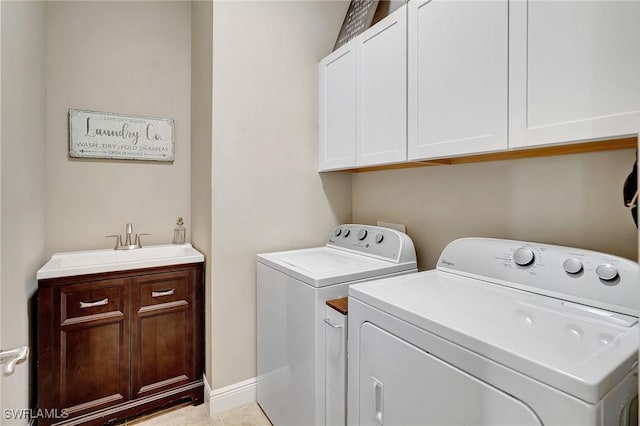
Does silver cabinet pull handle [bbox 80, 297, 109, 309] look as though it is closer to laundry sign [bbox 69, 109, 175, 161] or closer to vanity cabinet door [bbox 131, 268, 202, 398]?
vanity cabinet door [bbox 131, 268, 202, 398]

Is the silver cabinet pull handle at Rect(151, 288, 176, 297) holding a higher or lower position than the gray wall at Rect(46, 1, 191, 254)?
lower

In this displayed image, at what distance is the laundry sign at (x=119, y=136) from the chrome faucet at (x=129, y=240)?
0.52m

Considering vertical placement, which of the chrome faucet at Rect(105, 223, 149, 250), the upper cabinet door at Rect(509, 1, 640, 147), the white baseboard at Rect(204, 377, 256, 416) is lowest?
the white baseboard at Rect(204, 377, 256, 416)

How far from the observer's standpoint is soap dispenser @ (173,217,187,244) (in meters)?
2.44

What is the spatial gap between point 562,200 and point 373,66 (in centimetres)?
109

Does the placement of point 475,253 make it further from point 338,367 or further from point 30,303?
point 30,303

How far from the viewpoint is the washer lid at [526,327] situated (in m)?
0.66

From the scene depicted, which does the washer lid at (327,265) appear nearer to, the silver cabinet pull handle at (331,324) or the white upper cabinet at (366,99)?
the silver cabinet pull handle at (331,324)

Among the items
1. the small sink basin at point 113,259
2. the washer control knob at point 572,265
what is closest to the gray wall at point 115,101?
the small sink basin at point 113,259

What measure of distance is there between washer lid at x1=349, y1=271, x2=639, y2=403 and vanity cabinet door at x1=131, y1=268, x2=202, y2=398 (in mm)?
1194

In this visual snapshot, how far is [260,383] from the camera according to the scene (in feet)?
6.38

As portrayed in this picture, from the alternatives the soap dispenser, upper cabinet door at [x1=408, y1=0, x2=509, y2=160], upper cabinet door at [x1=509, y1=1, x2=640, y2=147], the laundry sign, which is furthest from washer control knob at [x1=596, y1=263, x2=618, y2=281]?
the laundry sign

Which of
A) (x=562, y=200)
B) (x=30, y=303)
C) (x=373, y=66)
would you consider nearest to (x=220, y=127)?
(x=373, y=66)

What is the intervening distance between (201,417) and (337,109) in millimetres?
2011
